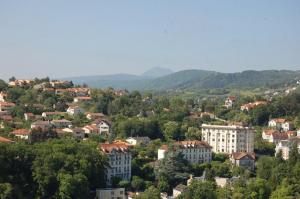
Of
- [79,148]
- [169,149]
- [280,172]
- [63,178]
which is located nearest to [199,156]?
[169,149]

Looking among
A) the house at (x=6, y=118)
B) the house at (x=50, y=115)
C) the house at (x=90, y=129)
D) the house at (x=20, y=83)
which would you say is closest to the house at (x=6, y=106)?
the house at (x=6, y=118)

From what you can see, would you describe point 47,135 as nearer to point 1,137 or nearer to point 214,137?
point 1,137

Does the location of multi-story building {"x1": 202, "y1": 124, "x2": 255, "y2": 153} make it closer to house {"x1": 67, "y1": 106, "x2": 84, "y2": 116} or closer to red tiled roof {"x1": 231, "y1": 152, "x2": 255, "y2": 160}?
red tiled roof {"x1": 231, "y1": 152, "x2": 255, "y2": 160}

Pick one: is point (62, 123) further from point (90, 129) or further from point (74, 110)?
point (74, 110)

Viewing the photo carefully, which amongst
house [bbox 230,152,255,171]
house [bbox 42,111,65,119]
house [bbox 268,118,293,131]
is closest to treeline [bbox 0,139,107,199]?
house [bbox 230,152,255,171]

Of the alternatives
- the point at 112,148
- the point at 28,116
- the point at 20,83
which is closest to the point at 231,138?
the point at 112,148

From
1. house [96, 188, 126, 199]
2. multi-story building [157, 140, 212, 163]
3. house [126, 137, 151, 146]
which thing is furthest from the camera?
house [126, 137, 151, 146]

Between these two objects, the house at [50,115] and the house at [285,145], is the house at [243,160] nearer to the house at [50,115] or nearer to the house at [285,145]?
the house at [285,145]
